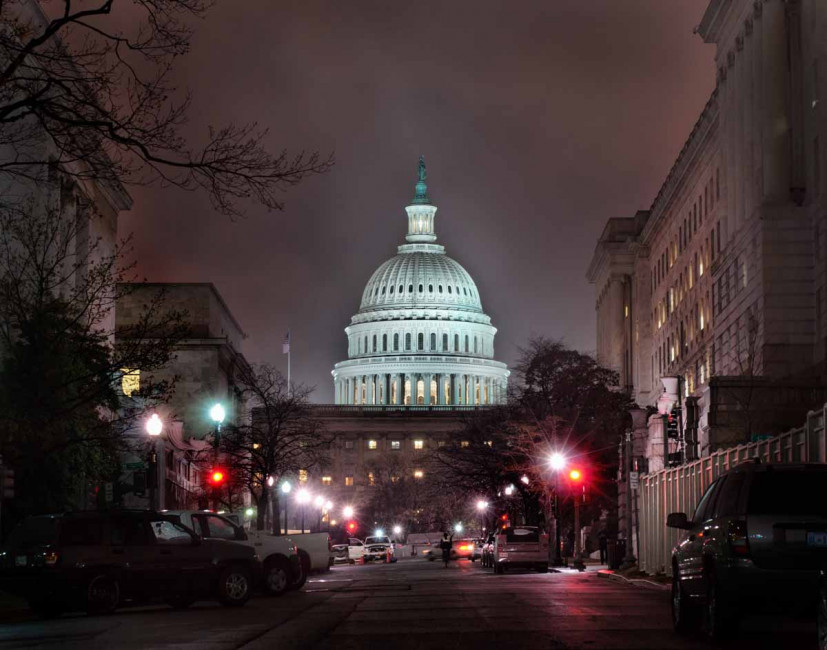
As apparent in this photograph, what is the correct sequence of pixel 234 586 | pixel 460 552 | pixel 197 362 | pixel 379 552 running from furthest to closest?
1. pixel 197 362
2. pixel 460 552
3. pixel 379 552
4. pixel 234 586

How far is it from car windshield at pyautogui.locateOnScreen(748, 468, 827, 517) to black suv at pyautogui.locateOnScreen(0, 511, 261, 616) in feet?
48.1

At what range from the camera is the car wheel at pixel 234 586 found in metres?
31.6

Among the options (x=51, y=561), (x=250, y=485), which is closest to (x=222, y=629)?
(x=51, y=561)

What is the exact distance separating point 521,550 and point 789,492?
42230mm

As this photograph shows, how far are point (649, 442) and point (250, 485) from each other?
3126 centimetres

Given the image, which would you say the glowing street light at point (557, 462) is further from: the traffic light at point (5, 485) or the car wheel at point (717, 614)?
the car wheel at point (717, 614)

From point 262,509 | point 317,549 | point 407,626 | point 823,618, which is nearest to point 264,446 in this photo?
point 262,509

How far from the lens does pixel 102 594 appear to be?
3012 cm

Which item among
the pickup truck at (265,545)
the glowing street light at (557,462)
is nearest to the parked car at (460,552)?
the glowing street light at (557,462)

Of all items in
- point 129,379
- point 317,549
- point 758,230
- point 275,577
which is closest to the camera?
point 275,577

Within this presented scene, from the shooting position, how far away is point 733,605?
1891 centimetres

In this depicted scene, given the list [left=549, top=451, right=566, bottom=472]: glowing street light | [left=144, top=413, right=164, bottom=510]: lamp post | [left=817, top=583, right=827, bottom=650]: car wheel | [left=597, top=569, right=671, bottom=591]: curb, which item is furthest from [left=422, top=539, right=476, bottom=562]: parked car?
[left=817, top=583, right=827, bottom=650]: car wheel

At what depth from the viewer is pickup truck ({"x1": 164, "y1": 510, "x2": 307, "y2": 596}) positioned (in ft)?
113

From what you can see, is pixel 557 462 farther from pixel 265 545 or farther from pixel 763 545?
pixel 763 545
